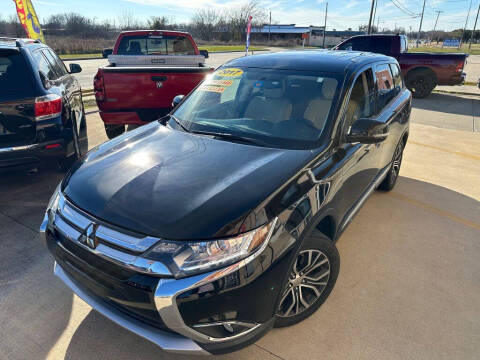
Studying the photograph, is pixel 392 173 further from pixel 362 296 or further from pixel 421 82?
pixel 421 82

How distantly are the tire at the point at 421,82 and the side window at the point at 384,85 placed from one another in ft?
29.7

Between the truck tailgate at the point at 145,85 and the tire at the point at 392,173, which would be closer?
the tire at the point at 392,173

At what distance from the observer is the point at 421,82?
11.7 metres

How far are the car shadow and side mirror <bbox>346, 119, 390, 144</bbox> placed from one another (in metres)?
8.99

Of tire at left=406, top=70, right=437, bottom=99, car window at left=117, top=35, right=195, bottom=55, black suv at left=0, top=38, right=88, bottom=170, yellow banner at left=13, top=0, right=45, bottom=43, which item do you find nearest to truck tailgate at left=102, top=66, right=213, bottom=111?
black suv at left=0, top=38, right=88, bottom=170

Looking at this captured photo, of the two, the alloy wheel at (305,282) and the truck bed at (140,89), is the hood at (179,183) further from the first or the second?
the truck bed at (140,89)

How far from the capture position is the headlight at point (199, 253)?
1700 mm

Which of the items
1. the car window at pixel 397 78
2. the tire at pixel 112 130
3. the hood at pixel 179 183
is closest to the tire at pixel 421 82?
the car window at pixel 397 78

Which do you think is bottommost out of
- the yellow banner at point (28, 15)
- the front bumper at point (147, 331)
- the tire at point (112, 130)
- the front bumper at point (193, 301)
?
the tire at point (112, 130)

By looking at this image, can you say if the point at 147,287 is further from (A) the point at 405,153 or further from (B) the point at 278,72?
(A) the point at 405,153

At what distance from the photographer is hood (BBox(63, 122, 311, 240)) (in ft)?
5.87

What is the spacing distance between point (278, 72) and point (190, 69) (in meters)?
2.86

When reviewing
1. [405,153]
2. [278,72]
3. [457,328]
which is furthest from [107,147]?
[405,153]

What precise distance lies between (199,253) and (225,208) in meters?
0.28
